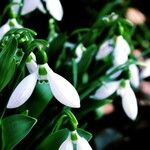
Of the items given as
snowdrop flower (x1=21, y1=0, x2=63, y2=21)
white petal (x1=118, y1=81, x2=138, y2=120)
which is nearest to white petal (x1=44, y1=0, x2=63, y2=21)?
snowdrop flower (x1=21, y1=0, x2=63, y2=21)

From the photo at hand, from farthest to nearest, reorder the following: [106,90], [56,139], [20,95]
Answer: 1. [106,90]
2. [56,139]
3. [20,95]

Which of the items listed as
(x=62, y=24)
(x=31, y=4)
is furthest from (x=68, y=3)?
(x=31, y=4)

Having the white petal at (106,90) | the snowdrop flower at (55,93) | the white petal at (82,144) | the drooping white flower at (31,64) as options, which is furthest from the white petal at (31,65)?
the white petal at (106,90)

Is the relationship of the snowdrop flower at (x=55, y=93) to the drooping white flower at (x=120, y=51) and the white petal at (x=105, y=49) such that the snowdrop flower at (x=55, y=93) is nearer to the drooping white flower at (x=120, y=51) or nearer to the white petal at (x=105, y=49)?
the drooping white flower at (x=120, y=51)

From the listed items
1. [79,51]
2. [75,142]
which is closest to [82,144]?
[75,142]

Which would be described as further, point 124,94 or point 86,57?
point 86,57

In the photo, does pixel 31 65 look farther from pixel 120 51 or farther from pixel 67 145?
pixel 120 51
